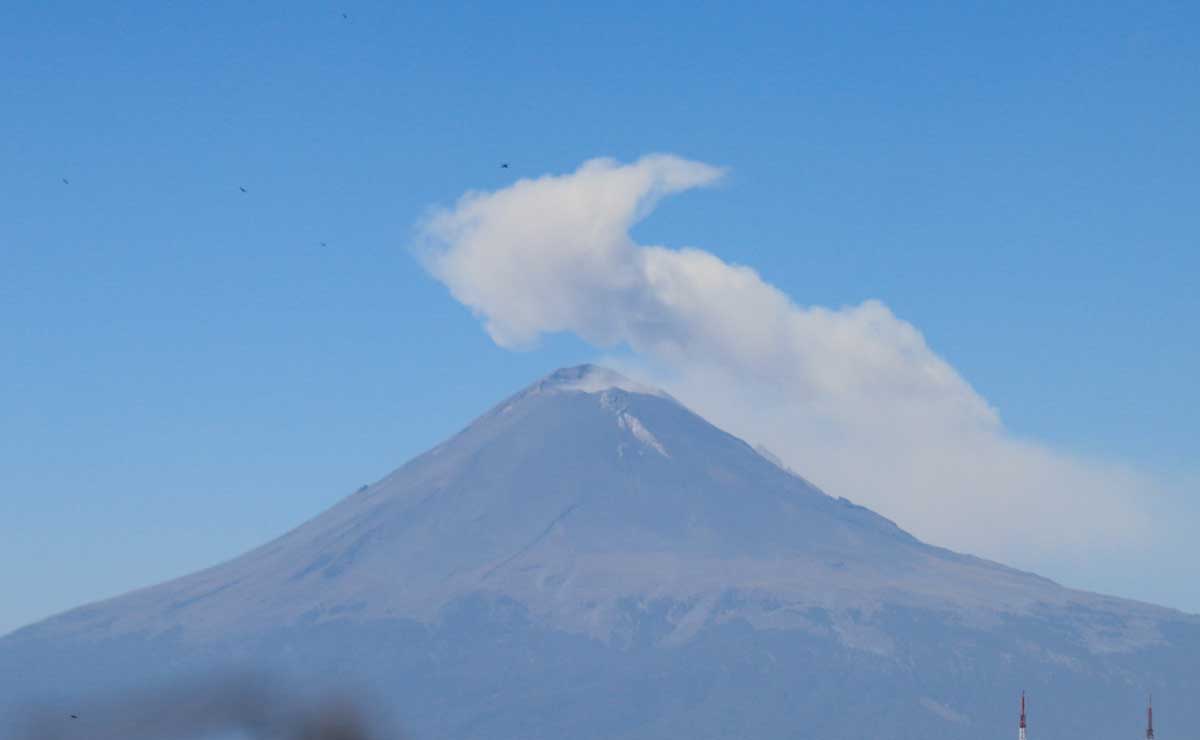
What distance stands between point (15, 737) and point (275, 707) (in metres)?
6.87

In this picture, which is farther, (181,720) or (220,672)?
(220,672)

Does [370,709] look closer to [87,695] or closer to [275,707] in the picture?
[275,707]

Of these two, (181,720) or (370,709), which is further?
(370,709)

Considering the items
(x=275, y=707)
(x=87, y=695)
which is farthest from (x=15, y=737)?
(x=275, y=707)

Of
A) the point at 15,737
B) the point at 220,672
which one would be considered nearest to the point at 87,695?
the point at 15,737

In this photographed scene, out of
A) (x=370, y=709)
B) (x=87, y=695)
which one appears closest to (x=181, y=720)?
(x=87, y=695)

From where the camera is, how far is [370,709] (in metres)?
64.7

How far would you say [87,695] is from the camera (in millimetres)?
59812

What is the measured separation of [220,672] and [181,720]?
6016 mm

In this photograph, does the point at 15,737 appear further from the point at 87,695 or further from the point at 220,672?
the point at 220,672

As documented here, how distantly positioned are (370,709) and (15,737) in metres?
9.87

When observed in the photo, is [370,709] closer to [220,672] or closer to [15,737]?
[220,672]

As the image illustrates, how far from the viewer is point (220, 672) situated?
2594 inches

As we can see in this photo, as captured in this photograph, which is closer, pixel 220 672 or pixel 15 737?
pixel 15 737
